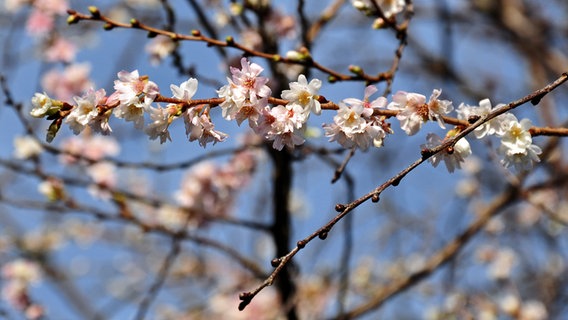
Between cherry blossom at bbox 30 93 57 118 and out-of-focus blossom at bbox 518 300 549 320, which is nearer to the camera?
cherry blossom at bbox 30 93 57 118

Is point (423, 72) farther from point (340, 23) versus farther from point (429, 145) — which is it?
point (429, 145)

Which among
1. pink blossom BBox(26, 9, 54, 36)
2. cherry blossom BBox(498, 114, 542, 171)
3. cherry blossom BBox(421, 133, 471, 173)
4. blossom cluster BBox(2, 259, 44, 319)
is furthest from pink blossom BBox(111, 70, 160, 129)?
pink blossom BBox(26, 9, 54, 36)

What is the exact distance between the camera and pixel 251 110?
106 cm

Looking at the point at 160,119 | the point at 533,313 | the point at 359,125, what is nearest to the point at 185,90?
the point at 160,119

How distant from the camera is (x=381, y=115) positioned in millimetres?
1082

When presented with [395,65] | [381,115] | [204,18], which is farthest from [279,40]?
[381,115]

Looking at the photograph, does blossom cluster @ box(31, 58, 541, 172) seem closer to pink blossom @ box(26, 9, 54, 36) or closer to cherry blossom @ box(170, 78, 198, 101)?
cherry blossom @ box(170, 78, 198, 101)

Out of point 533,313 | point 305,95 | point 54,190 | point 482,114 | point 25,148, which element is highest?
point 25,148

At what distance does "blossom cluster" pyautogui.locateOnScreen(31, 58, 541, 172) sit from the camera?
1.04 metres

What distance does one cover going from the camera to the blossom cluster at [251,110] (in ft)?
3.42

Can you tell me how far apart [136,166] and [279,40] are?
0.92m

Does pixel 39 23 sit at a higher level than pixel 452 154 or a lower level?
higher

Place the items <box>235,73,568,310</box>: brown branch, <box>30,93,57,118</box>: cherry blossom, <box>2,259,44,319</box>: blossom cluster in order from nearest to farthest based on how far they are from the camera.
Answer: <box>235,73,568,310</box>: brown branch → <box>30,93,57,118</box>: cherry blossom → <box>2,259,44,319</box>: blossom cluster

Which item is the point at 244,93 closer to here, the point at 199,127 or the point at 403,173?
the point at 199,127
